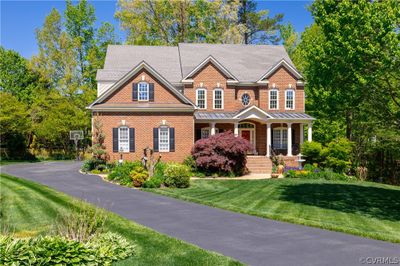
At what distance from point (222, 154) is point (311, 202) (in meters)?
10.8

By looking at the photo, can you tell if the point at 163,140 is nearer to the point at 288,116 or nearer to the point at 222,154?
the point at 222,154

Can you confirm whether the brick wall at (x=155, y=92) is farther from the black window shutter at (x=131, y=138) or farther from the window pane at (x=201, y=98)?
the window pane at (x=201, y=98)

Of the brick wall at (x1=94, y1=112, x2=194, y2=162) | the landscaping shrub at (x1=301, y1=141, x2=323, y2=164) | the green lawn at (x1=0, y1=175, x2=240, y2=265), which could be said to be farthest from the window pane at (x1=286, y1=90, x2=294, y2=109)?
the green lawn at (x1=0, y1=175, x2=240, y2=265)

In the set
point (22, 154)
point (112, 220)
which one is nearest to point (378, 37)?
point (112, 220)

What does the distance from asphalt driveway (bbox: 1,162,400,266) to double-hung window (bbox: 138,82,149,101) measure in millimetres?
13354

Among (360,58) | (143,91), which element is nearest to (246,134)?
(143,91)

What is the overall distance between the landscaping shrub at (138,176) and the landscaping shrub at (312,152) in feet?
48.9

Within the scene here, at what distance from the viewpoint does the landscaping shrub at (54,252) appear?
8.09 m

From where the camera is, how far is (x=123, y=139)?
29641mm

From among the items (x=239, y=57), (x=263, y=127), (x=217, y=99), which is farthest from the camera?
(x=239, y=57)

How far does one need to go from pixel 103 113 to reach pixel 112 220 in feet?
56.4

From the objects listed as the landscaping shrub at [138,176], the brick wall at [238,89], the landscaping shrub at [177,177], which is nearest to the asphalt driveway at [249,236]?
the landscaping shrub at [138,176]

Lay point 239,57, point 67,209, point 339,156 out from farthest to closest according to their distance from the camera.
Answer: point 239,57, point 339,156, point 67,209

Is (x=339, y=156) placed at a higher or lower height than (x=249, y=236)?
higher
